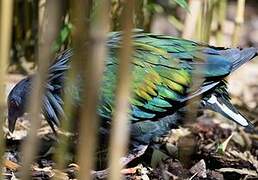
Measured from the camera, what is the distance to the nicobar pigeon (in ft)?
10.9

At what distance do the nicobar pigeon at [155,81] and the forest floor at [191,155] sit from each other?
17 centimetres

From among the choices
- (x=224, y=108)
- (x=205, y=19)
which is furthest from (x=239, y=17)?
(x=224, y=108)

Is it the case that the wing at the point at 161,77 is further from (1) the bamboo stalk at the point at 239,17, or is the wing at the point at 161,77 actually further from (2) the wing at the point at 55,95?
(1) the bamboo stalk at the point at 239,17

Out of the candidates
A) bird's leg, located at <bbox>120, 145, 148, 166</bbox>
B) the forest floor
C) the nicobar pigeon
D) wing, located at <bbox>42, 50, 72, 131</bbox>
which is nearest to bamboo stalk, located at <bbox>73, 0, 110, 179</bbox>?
the forest floor

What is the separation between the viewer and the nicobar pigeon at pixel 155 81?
3311 mm

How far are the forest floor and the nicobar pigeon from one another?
167mm

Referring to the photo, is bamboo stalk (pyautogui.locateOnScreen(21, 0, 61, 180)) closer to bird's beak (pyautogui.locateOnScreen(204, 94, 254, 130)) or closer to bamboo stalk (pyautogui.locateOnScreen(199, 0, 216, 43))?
bird's beak (pyautogui.locateOnScreen(204, 94, 254, 130))

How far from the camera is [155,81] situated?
333 centimetres

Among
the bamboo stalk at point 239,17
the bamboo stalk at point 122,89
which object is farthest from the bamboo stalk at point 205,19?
the bamboo stalk at point 122,89

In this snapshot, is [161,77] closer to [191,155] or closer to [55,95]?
[55,95]

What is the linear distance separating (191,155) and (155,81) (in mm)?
549

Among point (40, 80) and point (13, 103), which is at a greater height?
point (40, 80)

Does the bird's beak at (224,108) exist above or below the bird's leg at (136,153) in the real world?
above

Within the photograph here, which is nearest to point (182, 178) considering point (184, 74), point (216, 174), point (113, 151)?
A: point (216, 174)
